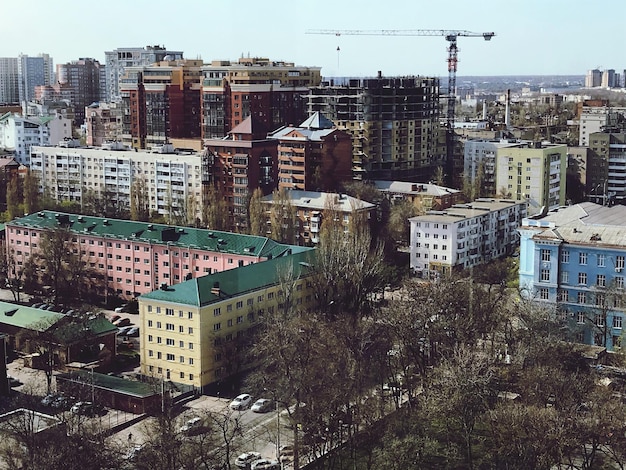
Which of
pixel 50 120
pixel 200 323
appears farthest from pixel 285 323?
pixel 50 120

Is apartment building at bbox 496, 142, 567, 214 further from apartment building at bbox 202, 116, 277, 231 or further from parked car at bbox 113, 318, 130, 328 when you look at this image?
parked car at bbox 113, 318, 130, 328

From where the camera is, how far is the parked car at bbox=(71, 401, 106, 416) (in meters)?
5.58

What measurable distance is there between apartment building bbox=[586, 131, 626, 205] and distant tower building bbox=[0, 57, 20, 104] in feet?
49.7

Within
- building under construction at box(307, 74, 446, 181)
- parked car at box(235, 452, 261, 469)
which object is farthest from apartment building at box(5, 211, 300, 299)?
building under construction at box(307, 74, 446, 181)

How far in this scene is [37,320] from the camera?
7059 mm

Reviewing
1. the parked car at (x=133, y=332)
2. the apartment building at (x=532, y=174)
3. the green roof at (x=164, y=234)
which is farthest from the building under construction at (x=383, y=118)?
the parked car at (x=133, y=332)

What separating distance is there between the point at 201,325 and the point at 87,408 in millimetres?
983

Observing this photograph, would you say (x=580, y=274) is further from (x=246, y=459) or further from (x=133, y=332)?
(x=133, y=332)

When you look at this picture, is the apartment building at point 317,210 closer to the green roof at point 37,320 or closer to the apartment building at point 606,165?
the green roof at point 37,320

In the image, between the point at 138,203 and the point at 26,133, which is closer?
the point at 138,203

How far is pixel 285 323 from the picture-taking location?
6.30 m

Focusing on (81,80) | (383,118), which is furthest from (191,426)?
(81,80)

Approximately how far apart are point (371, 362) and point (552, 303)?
→ 1.78 meters

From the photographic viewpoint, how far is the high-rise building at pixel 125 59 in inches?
643
